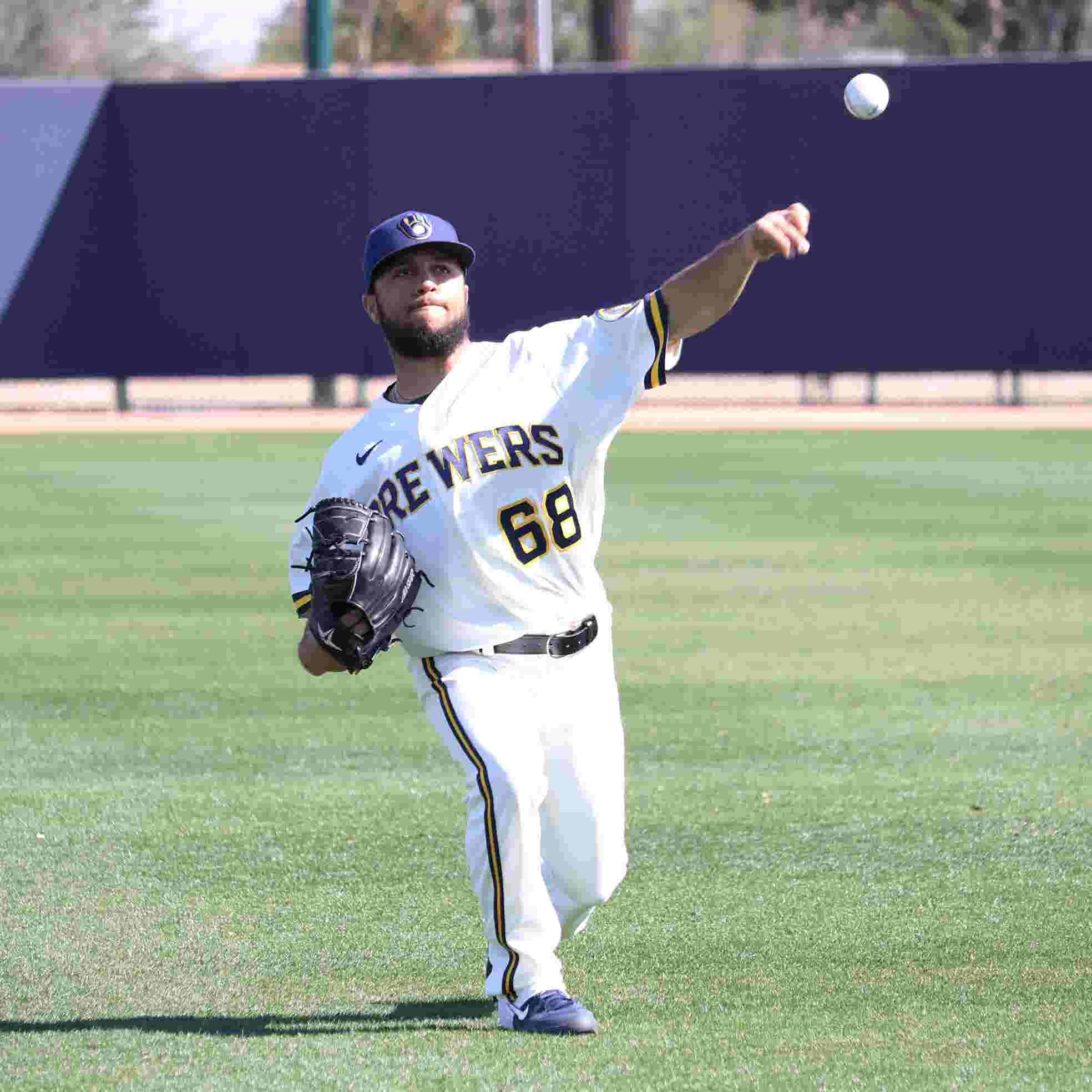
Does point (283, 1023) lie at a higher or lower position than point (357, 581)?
lower

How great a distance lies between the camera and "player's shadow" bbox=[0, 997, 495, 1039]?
439cm

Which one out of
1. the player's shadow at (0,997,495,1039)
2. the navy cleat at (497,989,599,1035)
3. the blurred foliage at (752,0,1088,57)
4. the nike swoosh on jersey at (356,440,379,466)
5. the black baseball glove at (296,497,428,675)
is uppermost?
the blurred foliage at (752,0,1088,57)

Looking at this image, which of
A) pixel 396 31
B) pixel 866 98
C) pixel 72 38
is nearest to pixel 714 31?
pixel 396 31

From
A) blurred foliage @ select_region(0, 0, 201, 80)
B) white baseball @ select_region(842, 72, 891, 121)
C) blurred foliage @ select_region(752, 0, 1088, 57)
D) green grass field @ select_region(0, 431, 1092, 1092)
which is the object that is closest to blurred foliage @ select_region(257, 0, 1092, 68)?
blurred foliage @ select_region(752, 0, 1088, 57)

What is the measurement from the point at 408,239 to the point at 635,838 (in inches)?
92.4

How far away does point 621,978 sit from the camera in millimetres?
4762

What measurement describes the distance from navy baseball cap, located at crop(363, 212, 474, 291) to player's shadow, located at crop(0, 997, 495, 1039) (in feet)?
5.42

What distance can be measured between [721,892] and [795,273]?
18593 millimetres

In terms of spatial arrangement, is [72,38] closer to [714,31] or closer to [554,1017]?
[714,31]

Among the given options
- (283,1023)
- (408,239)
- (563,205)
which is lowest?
(283,1023)

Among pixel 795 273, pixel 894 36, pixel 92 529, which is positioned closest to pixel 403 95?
pixel 795 273

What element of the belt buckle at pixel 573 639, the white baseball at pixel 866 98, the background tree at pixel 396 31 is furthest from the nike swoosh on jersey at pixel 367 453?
the background tree at pixel 396 31

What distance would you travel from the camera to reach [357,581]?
4277 millimetres

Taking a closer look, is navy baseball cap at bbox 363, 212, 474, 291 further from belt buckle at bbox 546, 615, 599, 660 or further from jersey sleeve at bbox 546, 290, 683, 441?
belt buckle at bbox 546, 615, 599, 660
